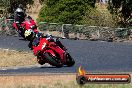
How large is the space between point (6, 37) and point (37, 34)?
789 inches

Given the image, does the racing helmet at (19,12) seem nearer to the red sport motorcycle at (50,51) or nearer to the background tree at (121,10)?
the red sport motorcycle at (50,51)

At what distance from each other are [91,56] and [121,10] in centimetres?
1442

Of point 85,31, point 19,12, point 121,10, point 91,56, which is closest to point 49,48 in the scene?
point 19,12

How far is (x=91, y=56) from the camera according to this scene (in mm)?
29297

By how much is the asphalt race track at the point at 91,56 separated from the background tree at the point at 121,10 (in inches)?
246

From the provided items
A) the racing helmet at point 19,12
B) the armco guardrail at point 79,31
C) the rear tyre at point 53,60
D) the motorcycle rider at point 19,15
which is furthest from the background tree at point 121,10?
the rear tyre at point 53,60

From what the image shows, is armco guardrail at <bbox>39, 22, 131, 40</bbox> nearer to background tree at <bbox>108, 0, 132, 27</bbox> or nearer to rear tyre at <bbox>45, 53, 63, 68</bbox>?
background tree at <bbox>108, 0, 132, 27</bbox>

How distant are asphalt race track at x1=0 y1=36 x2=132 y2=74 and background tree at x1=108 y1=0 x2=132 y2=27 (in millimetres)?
6249

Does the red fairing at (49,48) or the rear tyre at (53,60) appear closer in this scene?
the red fairing at (49,48)

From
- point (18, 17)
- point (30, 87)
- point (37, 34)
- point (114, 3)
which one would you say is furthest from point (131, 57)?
point (114, 3)

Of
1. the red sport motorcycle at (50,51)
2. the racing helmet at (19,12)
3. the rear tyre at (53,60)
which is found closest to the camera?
the red sport motorcycle at (50,51)

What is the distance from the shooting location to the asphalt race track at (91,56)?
23.7m

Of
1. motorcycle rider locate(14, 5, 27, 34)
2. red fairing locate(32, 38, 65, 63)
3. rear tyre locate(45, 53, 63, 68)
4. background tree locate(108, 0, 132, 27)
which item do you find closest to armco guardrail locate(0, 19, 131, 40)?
background tree locate(108, 0, 132, 27)

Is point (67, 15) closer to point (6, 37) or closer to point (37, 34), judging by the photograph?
point (6, 37)
